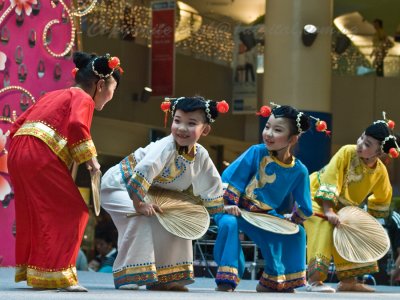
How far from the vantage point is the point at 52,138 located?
5.89 m

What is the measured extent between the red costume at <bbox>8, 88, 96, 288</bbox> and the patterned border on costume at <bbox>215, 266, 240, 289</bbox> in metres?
1.21

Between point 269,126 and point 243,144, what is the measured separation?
1170 centimetres

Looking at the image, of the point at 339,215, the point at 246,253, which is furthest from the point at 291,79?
the point at 339,215

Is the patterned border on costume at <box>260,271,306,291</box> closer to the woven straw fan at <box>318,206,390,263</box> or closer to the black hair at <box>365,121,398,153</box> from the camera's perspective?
the woven straw fan at <box>318,206,390,263</box>

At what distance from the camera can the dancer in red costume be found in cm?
575

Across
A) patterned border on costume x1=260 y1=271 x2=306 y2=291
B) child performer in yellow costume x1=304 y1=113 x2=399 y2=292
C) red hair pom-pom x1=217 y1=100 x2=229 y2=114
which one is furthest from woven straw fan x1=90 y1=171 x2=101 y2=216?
child performer in yellow costume x1=304 y1=113 x2=399 y2=292

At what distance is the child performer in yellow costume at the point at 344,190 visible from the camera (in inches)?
306

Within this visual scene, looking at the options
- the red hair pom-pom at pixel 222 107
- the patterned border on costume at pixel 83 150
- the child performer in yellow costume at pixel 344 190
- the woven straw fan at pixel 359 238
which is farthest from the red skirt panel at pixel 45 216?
the woven straw fan at pixel 359 238

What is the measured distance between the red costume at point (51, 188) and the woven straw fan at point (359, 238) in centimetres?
244

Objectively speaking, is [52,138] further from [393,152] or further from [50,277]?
[393,152]

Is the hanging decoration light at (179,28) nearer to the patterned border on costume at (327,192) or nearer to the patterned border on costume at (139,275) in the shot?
the patterned border on costume at (327,192)

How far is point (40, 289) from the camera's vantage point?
5770mm

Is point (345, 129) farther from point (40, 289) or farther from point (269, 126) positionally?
point (40, 289)

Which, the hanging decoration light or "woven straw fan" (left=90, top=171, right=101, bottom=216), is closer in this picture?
"woven straw fan" (left=90, top=171, right=101, bottom=216)
